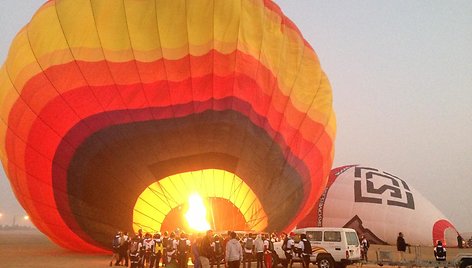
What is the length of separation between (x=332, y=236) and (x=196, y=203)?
155 inches

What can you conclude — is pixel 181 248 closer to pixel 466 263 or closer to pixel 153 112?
pixel 153 112

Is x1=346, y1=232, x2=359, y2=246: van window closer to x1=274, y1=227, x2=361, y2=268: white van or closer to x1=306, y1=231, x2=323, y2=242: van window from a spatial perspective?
x1=274, y1=227, x2=361, y2=268: white van

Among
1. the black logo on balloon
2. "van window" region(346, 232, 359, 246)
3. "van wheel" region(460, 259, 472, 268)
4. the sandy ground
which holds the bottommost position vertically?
the sandy ground

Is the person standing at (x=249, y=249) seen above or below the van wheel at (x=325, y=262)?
above

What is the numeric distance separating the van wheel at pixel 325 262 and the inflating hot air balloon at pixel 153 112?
7.28 ft

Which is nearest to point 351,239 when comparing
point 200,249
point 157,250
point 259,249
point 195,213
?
point 259,249

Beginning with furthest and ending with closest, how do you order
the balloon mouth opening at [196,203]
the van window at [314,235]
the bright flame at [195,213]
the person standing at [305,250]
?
the bright flame at [195,213], the balloon mouth opening at [196,203], the van window at [314,235], the person standing at [305,250]

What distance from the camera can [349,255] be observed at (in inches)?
460

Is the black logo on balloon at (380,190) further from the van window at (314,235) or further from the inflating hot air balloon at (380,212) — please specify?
the van window at (314,235)

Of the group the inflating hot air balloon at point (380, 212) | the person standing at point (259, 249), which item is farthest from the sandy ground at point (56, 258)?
the person standing at point (259, 249)

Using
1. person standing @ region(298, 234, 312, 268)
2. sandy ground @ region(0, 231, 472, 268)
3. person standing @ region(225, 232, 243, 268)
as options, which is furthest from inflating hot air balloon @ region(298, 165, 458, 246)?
person standing @ region(225, 232, 243, 268)

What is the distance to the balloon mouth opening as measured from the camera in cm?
1257

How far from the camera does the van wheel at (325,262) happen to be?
462 inches

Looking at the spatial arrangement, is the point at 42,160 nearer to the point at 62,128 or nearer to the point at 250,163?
the point at 62,128
